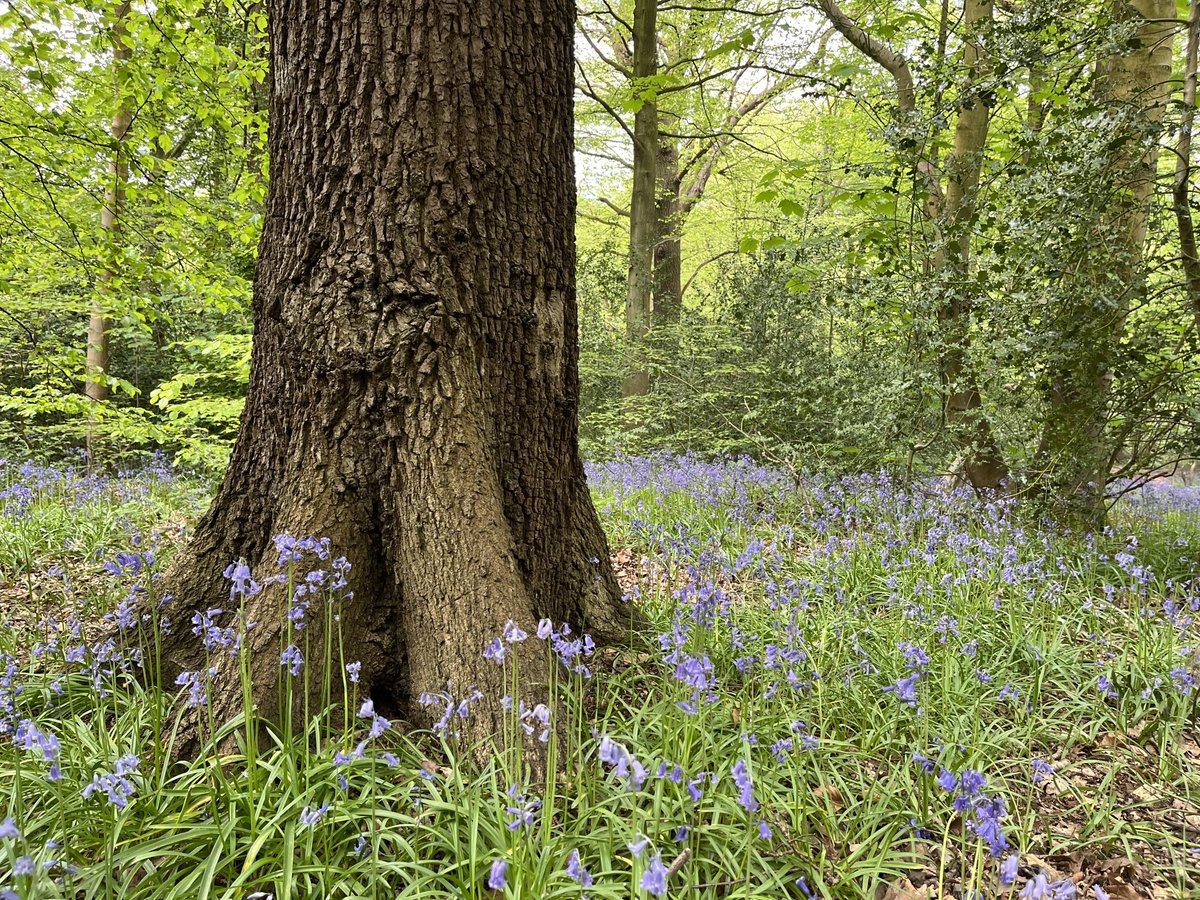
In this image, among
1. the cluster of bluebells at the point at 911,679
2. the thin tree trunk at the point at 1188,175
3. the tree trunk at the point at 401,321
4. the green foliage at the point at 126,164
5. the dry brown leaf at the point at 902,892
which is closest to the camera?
the dry brown leaf at the point at 902,892

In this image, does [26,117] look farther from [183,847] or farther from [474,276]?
[183,847]

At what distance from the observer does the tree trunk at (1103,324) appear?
13.3 feet

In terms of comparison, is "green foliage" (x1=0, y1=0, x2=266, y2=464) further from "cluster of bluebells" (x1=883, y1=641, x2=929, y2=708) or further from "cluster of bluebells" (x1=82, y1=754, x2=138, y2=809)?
"cluster of bluebells" (x1=883, y1=641, x2=929, y2=708)

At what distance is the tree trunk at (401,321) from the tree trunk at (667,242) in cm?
780

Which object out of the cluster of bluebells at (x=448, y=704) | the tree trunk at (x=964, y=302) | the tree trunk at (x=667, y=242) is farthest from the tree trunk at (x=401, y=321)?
the tree trunk at (x=667, y=242)

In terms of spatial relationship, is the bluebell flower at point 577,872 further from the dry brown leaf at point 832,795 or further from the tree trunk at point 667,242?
the tree trunk at point 667,242

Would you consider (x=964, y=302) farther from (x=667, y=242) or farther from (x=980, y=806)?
(x=667, y=242)

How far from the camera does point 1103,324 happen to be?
13.8 feet

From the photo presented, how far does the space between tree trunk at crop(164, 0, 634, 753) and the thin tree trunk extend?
3.85 m

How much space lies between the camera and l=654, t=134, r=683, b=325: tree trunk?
10.9 meters

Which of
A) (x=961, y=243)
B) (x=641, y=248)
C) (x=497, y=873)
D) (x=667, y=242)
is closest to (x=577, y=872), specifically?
(x=497, y=873)

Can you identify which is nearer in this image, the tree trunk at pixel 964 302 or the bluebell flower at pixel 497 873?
the bluebell flower at pixel 497 873

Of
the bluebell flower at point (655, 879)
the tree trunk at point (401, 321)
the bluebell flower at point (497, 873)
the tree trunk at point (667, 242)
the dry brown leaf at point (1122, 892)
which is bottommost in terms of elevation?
the dry brown leaf at point (1122, 892)

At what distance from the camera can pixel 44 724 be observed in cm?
229
